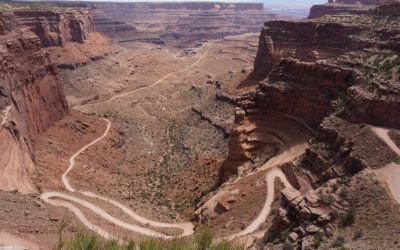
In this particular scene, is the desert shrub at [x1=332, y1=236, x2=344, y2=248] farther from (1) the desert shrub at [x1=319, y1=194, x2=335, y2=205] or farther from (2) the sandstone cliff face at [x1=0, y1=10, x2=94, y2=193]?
(2) the sandstone cliff face at [x1=0, y1=10, x2=94, y2=193]

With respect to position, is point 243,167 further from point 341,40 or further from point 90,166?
point 341,40

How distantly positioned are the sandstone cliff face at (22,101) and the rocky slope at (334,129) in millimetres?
24025

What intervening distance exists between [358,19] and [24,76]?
58044 millimetres

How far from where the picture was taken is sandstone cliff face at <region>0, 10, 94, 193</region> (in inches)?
1915

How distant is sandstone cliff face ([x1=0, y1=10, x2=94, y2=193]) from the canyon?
0.25 meters

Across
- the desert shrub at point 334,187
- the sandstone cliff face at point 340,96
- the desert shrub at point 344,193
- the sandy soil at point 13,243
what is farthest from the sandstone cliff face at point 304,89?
the sandy soil at point 13,243

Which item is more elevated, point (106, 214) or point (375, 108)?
point (375, 108)

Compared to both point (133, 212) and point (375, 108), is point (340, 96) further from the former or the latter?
point (133, 212)

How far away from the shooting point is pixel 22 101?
63.9 meters

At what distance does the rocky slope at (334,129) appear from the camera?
88.4 feet

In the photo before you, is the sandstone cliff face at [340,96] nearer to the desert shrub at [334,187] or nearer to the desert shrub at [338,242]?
the desert shrub at [334,187]

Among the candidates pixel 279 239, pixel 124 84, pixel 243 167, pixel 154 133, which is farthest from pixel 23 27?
pixel 279 239

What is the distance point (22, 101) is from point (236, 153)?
32.5 meters

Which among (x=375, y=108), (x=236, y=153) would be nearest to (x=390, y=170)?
(x=375, y=108)
